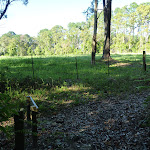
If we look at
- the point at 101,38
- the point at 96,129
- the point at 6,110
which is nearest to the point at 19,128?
the point at 6,110

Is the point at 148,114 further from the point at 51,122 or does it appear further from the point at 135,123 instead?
the point at 51,122

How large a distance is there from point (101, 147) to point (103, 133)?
51cm

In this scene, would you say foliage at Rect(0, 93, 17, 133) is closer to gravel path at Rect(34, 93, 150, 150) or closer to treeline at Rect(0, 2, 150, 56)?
gravel path at Rect(34, 93, 150, 150)

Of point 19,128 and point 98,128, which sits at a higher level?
point 19,128

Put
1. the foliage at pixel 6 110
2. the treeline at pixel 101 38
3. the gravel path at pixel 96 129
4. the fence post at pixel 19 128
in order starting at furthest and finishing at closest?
the treeline at pixel 101 38, the gravel path at pixel 96 129, the fence post at pixel 19 128, the foliage at pixel 6 110

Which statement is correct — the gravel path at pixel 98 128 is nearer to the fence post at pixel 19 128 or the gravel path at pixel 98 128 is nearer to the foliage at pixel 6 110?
the fence post at pixel 19 128

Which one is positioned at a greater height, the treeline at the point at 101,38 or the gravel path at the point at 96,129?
the treeline at the point at 101,38

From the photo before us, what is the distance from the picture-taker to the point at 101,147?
3121mm

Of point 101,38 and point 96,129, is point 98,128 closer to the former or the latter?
point 96,129

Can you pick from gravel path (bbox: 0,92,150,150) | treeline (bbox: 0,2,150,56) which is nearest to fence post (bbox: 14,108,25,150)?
gravel path (bbox: 0,92,150,150)

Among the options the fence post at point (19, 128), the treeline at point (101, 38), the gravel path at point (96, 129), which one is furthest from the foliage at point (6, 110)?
the treeline at point (101, 38)

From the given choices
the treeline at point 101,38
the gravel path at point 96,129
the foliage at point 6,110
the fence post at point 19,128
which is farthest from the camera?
the treeline at point 101,38

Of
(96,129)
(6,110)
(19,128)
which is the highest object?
(6,110)

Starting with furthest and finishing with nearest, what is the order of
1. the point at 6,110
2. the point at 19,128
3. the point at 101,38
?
1. the point at 101,38
2. the point at 19,128
3. the point at 6,110
